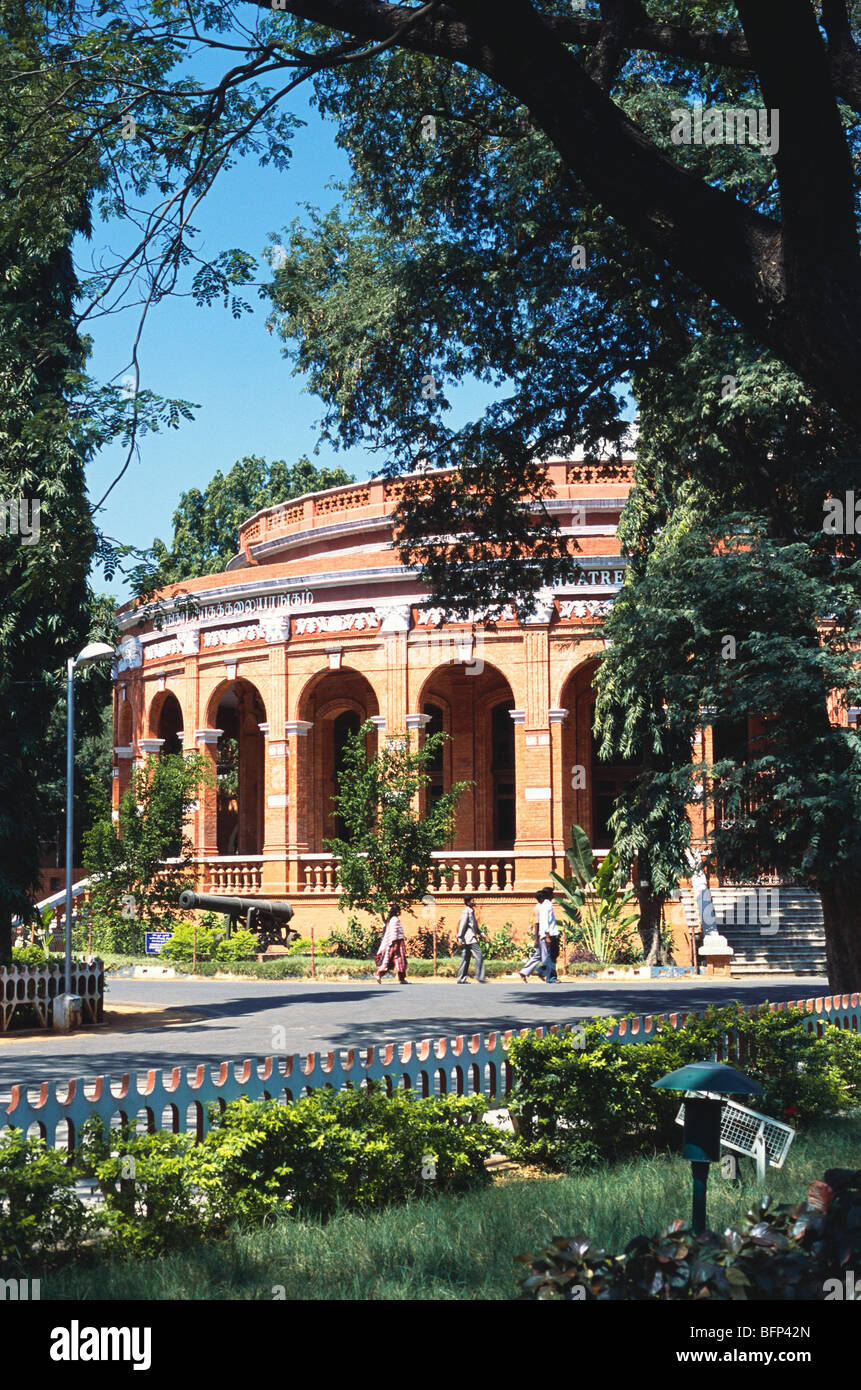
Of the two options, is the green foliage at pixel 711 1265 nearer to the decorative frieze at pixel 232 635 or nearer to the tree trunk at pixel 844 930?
the tree trunk at pixel 844 930

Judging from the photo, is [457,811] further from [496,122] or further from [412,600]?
[496,122]

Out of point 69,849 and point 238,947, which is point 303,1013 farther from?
Answer: point 238,947

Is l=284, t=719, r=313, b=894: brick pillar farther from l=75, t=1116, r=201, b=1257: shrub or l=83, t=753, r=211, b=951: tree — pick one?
l=75, t=1116, r=201, b=1257: shrub

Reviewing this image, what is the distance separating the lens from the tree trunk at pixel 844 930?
14165mm

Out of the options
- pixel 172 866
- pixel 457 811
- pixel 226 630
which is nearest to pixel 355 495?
pixel 226 630

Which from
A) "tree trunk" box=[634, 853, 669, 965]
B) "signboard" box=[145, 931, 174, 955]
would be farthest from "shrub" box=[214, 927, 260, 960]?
"tree trunk" box=[634, 853, 669, 965]

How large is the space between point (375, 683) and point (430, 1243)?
87.7 feet

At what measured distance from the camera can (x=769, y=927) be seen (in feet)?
94.0

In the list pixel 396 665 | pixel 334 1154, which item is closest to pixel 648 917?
pixel 396 665

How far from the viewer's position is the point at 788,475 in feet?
48.8

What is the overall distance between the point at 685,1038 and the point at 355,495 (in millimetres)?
28273

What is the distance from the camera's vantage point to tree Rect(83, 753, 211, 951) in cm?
2797
